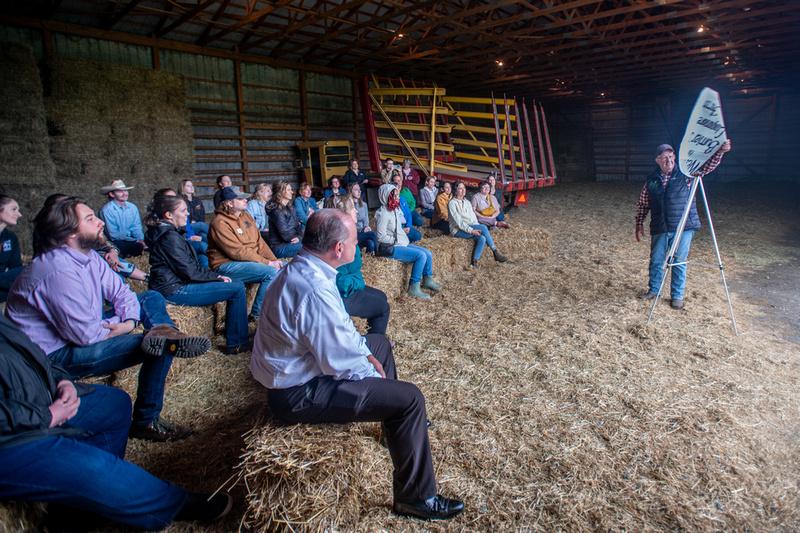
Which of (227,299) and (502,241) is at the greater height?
(502,241)

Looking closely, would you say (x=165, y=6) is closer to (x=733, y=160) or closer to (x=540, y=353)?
(x=540, y=353)

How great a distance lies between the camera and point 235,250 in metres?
4.29

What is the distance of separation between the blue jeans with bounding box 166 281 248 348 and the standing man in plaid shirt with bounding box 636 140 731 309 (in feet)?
14.1

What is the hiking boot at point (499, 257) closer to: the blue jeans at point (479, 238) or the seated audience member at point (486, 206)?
the blue jeans at point (479, 238)

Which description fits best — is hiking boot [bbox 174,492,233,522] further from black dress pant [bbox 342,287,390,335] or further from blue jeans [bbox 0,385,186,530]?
black dress pant [bbox 342,287,390,335]

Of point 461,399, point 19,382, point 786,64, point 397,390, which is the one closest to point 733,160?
point 786,64

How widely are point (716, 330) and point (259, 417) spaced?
13.8ft

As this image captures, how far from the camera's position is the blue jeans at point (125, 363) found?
2.40 m

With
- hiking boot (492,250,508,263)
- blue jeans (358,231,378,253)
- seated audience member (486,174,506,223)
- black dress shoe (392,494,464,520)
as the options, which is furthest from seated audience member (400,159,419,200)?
black dress shoe (392,494,464,520)

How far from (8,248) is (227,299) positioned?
2255mm

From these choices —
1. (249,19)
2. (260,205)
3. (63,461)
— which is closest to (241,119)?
(249,19)

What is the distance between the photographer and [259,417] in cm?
225

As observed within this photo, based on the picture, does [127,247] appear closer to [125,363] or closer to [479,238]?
[125,363]

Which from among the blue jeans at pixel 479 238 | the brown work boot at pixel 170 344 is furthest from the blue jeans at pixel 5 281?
the blue jeans at pixel 479 238
